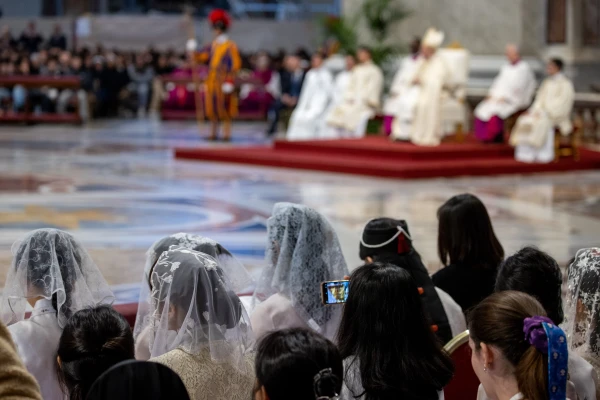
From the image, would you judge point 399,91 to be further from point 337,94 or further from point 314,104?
point 314,104

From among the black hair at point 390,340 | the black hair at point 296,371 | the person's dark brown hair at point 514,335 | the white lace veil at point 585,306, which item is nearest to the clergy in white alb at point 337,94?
the white lace veil at point 585,306

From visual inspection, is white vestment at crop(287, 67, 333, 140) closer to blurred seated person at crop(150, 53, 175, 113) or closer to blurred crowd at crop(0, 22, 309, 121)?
blurred crowd at crop(0, 22, 309, 121)

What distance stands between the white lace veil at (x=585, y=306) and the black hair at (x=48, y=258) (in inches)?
59.9

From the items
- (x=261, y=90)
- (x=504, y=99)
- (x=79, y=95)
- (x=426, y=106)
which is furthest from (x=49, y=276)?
(x=261, y=90)

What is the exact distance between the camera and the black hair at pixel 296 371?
2.10 metres

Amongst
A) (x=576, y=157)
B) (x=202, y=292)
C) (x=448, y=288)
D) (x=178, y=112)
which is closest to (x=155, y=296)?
(x=202, y=292)

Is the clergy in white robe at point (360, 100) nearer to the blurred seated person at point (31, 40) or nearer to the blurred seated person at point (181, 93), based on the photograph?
the blurred seated person at point (181, 93)

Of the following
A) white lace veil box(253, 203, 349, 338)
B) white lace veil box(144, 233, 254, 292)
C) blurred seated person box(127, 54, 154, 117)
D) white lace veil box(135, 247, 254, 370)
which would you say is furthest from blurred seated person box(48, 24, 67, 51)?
white lace veil box(135, 247, 254, 370)

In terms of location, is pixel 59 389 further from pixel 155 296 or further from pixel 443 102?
pixel 443 102

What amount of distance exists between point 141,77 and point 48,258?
68.5ft

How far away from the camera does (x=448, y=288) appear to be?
4.35 m

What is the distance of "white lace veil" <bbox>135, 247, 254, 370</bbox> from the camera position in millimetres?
2924

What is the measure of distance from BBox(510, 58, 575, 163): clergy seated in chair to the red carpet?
0.24 metres

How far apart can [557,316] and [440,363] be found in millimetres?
832
